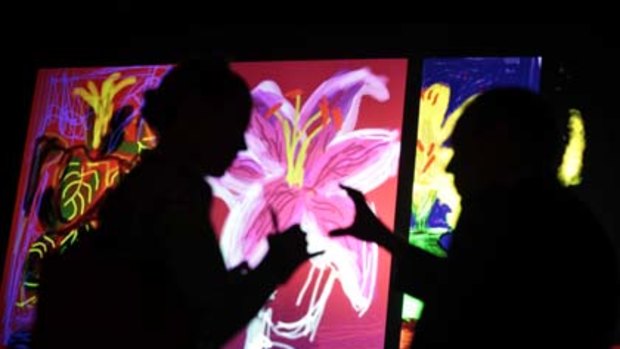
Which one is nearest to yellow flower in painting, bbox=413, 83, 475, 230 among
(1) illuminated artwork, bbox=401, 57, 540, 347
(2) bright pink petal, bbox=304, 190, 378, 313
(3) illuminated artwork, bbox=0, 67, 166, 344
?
(1) illuminated artwork, bbox=401, 57, 540, 347

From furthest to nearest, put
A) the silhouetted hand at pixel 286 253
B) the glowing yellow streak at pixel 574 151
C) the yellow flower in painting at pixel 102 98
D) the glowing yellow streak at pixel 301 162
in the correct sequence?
the yellow flower in painting at pixel 102 98
the glowing yellow streak at pixel 301 162
the glowing yellow streak at pixel 574 151
the silhouetted hand at pixel 286 253

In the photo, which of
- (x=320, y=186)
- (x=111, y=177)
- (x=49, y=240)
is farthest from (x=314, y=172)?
(x=49, y=240)

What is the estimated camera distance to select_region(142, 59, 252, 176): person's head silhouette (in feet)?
3.76

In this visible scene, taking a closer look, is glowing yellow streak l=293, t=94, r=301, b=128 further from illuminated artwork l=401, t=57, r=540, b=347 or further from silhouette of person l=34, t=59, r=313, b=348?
silhouette of person l=34, t=59, r=313, b=348

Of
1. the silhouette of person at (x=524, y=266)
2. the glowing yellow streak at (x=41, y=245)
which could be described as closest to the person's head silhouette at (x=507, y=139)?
the silhouette of person at (x=524, y=266)

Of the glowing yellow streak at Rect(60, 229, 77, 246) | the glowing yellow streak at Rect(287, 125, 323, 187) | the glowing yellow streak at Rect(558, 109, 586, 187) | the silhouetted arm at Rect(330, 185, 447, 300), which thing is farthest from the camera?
the glowing yellow streak at Rect(60, 229, 77, 246)

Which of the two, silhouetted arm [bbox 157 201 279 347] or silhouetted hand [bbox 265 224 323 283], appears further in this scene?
silhouetted hand [bbox 265 224 323 283]

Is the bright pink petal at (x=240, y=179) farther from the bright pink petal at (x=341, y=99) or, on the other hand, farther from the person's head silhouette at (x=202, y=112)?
Result: the person's head silhouette at (x=202, y=112)

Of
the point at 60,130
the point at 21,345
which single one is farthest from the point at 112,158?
the point at 21,345

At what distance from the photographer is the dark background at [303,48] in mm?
2514

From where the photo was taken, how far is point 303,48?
2859 millimetres

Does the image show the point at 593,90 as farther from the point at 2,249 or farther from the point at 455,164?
the point at 2,249

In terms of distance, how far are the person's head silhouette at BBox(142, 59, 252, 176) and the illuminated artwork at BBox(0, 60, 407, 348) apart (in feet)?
4.66

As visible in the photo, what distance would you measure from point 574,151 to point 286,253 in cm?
165
